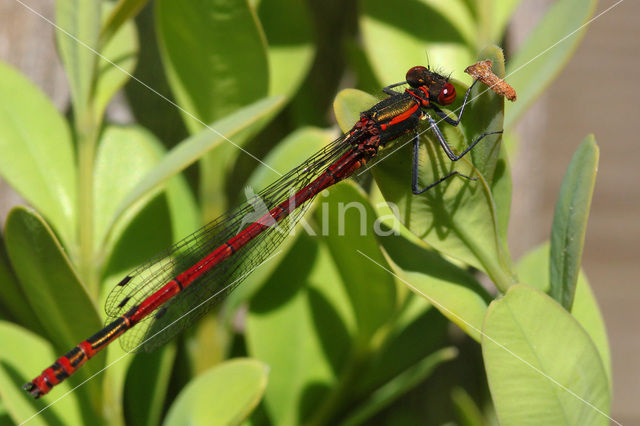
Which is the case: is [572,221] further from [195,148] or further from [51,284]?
[51,284]

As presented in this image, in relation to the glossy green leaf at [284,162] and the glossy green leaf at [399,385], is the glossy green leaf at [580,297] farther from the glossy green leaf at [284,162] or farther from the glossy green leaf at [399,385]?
the glossy green leaf at [284,162]

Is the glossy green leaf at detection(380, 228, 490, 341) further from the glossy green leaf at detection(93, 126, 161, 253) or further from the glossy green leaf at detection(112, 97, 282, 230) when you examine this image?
the glossy green leaf at detection(93, 126, 161, 253)

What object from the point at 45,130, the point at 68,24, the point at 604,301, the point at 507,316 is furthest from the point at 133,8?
the point at 604,301

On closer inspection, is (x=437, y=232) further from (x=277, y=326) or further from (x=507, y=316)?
(x=277, y=326)

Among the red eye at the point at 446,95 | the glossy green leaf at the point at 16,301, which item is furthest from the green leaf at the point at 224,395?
the red eye at the point at 446,95

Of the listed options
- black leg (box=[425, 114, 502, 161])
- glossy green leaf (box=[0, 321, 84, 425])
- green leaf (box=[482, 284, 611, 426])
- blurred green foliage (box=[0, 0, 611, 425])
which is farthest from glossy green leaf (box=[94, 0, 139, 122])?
green leaf (box=[482, 284, 611, 426])
